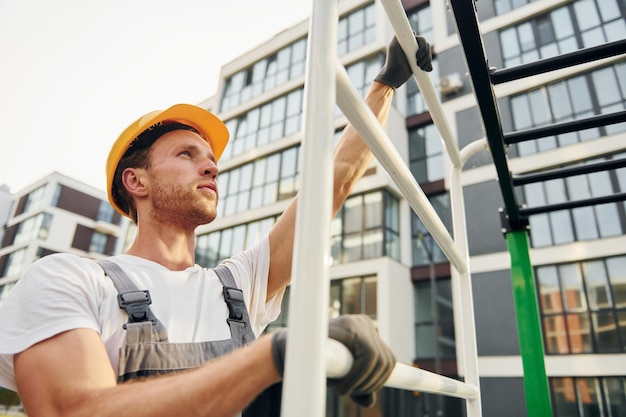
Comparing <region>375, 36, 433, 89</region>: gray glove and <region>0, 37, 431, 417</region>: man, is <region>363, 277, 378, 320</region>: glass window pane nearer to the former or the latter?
<region>0, 37, 431, 417</region>: man

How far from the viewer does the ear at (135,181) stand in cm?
143

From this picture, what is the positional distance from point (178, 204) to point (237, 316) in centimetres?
41

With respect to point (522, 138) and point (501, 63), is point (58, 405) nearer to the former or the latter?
point (522, 138)

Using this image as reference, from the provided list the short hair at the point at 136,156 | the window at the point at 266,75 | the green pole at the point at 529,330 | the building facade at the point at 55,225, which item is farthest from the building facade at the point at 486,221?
the building facade at the point at 55,225

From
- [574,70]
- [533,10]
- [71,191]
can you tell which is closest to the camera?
[574,70]

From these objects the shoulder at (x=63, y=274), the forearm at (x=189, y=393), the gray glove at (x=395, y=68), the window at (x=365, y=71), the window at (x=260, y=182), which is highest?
the window at (x=365, y=71)

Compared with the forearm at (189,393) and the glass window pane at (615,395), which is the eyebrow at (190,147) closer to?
the forearm at (189,393)

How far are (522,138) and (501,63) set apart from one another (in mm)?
11507

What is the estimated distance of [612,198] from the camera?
1.55 meters

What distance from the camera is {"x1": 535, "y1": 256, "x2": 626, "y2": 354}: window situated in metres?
8.96

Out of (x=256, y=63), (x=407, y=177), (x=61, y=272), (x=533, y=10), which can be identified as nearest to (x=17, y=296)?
(x=61, y=272)

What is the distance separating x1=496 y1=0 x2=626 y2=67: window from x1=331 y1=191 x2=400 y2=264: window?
4.97m

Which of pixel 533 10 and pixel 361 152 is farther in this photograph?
pixel 533 10

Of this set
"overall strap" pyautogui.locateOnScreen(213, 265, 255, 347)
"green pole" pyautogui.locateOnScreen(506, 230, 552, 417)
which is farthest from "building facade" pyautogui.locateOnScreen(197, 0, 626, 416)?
"overall strap" pyautogui.locateOnScreen(213, 265, 255, 347)
